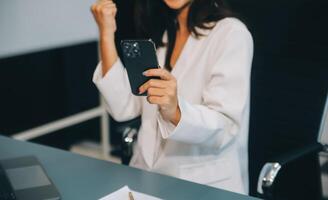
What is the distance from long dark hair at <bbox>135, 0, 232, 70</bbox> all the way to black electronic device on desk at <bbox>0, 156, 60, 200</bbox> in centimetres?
52

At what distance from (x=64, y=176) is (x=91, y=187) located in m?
0.09

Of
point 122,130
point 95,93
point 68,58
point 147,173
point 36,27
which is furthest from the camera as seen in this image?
point 95,93

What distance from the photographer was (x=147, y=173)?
110cm

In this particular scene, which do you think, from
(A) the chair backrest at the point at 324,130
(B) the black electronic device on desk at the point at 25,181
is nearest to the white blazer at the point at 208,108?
(A) the chair backrest at the point at 324,130

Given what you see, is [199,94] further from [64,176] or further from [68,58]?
[68,58]

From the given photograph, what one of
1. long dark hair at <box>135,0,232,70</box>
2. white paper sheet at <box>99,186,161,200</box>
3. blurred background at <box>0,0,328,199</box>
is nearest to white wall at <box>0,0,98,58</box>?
blurred background at <box>0,0,328,199</box>

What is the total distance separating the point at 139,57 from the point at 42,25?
3.67ft

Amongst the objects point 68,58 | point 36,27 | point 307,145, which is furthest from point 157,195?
point 68,58

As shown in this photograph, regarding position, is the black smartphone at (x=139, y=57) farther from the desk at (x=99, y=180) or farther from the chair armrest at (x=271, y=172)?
the chair armrest at (x=271, y=172)

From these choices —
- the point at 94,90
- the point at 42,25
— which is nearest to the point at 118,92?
the point at 42,25

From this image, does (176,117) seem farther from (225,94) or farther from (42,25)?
(42,25)

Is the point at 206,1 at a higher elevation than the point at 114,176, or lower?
higher

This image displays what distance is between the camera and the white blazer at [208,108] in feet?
4.08

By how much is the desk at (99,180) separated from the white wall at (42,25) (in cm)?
81
